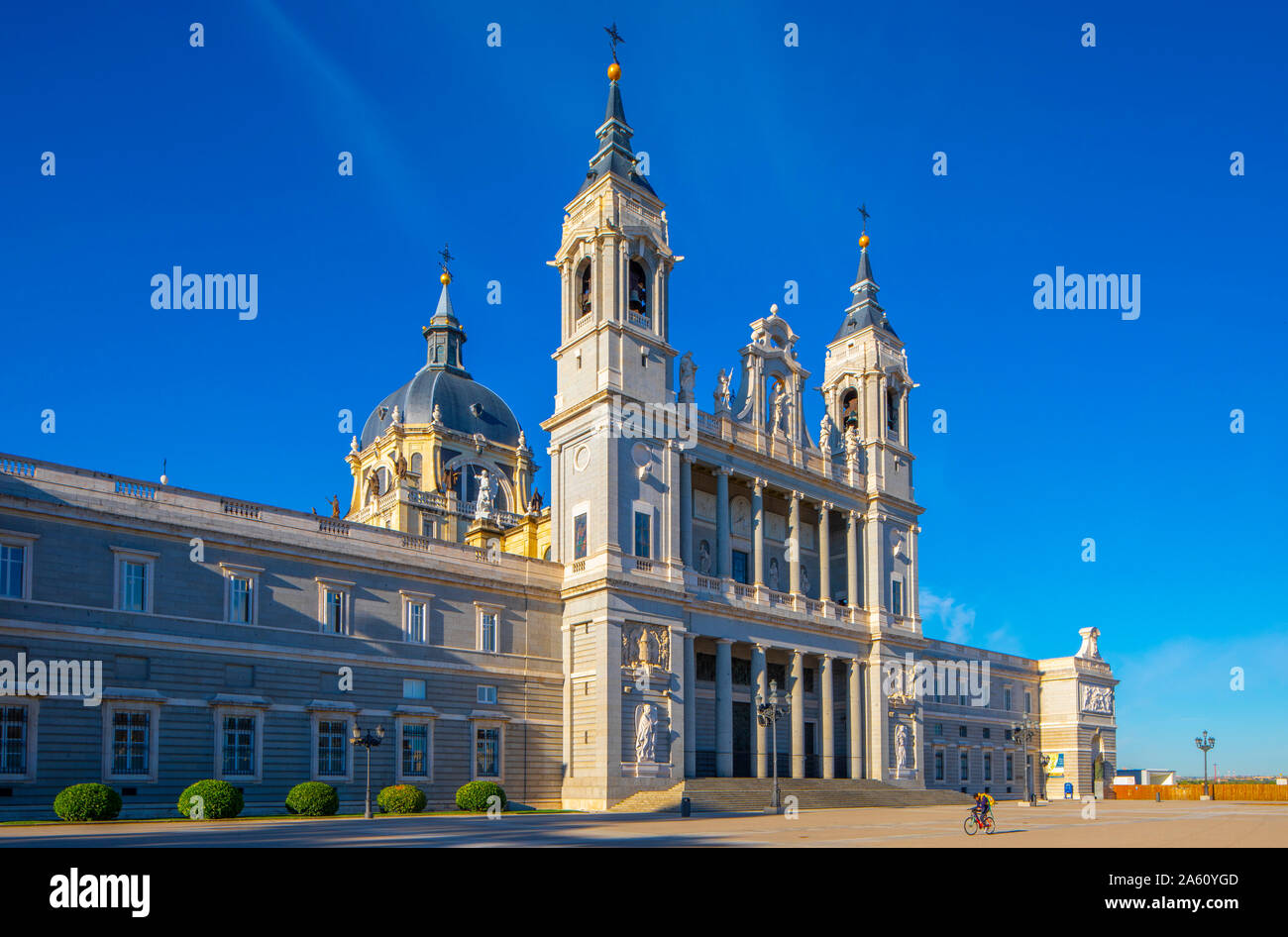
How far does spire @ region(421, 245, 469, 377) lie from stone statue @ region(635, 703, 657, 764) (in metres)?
50.2

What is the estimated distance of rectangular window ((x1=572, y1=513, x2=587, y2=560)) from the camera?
50094mm

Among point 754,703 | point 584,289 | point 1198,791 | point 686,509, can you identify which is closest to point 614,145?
point 584,289

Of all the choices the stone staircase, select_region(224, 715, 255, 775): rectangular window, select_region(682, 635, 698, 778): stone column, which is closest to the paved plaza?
select_region(224, 715, 255, 775): rectangular window

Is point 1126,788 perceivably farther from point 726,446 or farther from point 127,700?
point 127,700

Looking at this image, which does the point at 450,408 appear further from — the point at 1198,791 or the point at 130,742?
the point at 1198,791

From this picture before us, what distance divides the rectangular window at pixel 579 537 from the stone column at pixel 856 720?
19.9 m

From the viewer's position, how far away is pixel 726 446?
5566 centimetres

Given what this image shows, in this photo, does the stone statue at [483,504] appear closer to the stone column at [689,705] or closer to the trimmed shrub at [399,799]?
the stone column at [689,705]

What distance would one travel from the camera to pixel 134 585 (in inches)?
1457

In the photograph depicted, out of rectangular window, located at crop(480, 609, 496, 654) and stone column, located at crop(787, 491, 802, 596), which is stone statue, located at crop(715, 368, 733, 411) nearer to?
stone column, located at crop(787, 491, 802, 596)

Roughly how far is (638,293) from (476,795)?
25.7 metres

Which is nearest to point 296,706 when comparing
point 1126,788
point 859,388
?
point 859,388

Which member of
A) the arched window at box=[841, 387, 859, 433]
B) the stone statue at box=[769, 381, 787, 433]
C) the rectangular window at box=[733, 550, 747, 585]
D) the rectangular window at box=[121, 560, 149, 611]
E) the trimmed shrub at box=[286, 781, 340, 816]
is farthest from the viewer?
the arched window at box=[841, 387, 859, 433]
